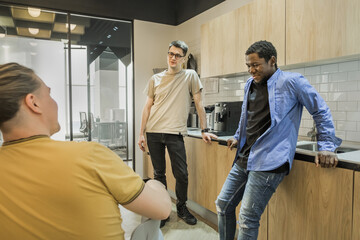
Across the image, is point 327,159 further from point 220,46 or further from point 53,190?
point 220,46

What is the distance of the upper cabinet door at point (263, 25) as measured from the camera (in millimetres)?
2156

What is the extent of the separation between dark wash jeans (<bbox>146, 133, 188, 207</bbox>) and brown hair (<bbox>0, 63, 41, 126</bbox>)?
1.94m

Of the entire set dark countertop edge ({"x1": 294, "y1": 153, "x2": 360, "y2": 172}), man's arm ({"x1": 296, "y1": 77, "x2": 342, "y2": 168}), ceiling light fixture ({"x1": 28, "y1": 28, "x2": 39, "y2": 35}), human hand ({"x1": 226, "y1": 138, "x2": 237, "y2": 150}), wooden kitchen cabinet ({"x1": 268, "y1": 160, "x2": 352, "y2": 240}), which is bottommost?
wooden kitchen cabinet ({"x1": 268, "y1": 160, "x2": 352, "y2": 240})

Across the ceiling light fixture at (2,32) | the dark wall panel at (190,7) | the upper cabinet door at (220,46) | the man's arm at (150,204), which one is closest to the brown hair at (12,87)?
the man's arm at (150,204)

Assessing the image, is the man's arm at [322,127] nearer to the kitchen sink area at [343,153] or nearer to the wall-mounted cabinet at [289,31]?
the kitchen sink area at [343,153]

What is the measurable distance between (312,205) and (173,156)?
4.39 ft

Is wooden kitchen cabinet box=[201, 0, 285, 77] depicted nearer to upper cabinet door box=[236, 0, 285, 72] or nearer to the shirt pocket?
upper cabinet door box=[236, 0, 285, 72]

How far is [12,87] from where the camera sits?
0.72 meters

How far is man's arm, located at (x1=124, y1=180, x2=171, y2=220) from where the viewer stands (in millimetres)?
788

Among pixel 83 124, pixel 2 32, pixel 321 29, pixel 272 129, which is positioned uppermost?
pixel 2 32

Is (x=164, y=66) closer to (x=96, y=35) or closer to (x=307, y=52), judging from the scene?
(x=96, y=35)

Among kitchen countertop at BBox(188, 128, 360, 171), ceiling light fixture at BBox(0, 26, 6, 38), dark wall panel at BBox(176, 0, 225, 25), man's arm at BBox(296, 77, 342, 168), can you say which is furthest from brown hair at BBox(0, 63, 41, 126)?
ceiling light fixture at BBox(0, 26, 6, 38)

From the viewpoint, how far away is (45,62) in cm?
411

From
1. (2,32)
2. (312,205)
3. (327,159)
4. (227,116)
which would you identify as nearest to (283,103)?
(327,159)
